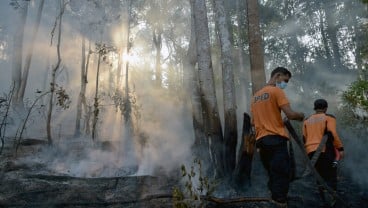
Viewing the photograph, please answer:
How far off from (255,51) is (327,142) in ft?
8.16

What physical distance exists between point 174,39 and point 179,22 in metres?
2.03

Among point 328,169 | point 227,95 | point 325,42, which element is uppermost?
point 325,42

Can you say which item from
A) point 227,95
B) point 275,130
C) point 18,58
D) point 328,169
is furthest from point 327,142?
point 18,58

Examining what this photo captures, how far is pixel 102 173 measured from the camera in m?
9.16

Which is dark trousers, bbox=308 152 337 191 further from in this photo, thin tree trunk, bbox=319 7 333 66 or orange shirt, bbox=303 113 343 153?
thin tree trunk, bbox=319 7 333 66

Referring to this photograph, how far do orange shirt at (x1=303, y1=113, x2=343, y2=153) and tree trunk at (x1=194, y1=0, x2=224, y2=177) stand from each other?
1.73 metres

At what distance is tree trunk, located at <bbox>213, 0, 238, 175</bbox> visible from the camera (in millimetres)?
6602

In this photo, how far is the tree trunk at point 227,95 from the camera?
660 centimetres

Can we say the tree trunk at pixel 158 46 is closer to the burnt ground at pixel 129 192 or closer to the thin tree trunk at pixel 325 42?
the thin tree trunk at pixel 325 42

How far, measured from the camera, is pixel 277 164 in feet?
13.4

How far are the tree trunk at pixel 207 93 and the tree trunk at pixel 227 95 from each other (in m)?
0.13

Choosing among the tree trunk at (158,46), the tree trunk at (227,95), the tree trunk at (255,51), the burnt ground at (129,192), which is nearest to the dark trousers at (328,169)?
the burnt ground at (129,192)

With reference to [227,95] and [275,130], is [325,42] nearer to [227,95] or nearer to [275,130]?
[227,95]

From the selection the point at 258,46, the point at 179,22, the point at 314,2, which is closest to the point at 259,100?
the point at 258,46
